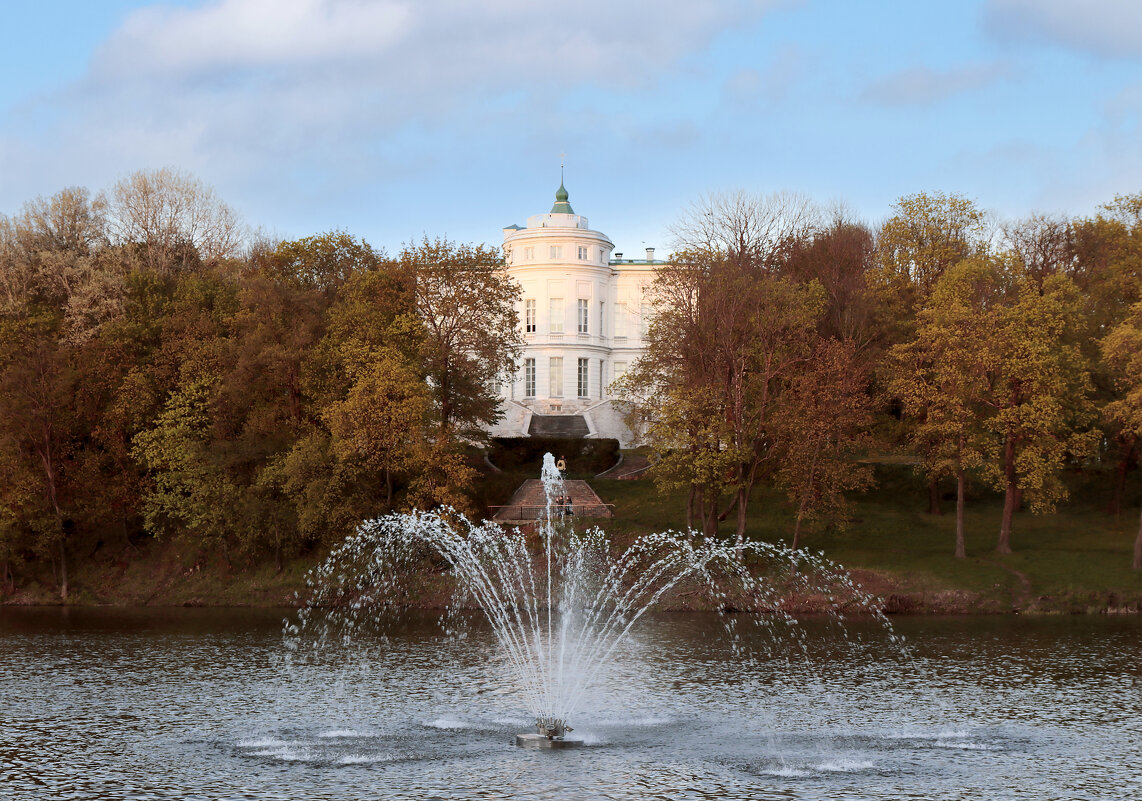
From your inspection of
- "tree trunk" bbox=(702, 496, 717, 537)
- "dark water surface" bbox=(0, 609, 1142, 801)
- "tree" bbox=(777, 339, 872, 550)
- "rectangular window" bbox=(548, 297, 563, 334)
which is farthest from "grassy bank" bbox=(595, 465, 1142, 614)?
"rectangular window" bbox=(548, 297, 563, 334)

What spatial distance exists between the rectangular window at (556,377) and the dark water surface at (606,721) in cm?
5322

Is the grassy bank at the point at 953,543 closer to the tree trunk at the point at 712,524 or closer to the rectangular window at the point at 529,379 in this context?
the tree trunk at the point at 712,524

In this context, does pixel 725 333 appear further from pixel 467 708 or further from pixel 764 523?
pixel 467 708

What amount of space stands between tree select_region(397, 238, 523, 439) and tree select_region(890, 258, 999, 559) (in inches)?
844

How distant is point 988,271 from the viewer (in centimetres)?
5934

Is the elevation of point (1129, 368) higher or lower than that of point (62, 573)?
higher

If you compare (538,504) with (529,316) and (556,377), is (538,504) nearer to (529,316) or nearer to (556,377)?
(556,377)

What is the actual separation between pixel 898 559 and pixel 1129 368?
1411 cm

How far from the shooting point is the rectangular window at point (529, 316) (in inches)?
3812

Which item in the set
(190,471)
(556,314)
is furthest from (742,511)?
(556,314)

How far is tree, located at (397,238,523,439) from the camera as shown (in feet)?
198

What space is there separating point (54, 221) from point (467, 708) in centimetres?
5099

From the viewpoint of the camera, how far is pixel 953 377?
54906 mm

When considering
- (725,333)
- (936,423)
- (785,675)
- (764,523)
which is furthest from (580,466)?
(785,675)
